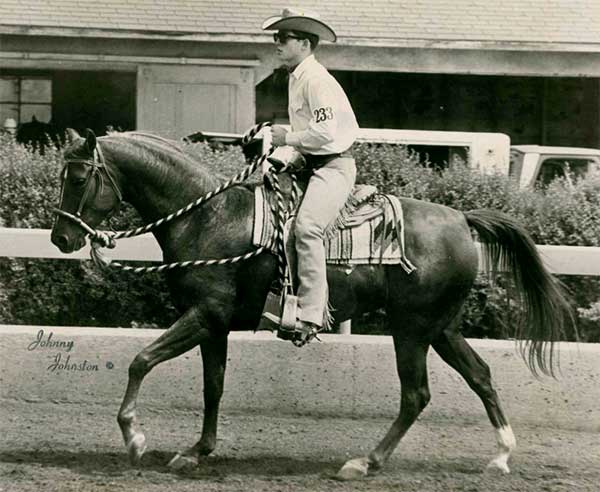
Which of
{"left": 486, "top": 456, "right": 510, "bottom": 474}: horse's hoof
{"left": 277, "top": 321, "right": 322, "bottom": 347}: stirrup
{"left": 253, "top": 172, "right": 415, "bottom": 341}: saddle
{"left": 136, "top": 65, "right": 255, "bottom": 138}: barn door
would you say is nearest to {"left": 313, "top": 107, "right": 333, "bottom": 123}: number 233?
{"left": 253, "top": 172, "right": 415, "bottom": 341}: saddle

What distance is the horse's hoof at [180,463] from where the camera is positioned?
604cm

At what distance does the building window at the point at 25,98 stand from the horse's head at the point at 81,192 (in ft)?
39.1

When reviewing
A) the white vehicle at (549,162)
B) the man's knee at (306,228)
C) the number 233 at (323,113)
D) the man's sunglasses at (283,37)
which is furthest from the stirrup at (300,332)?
the white vehicle at (549,162)

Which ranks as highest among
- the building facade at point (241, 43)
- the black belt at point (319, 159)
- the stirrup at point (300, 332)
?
the building facade at point (241, 43)

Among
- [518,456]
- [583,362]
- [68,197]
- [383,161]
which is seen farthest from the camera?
[383,161]

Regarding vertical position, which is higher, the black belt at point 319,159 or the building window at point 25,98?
the building window at point 25,98

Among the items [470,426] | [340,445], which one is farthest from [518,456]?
[340,445]

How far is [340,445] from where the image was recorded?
6.84 metres

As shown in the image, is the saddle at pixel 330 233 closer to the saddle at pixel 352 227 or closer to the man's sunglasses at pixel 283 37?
the saddle at pixel 352 227

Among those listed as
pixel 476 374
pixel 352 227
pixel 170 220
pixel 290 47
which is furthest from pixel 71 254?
pixel 476 374

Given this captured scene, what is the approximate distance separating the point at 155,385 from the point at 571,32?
10.1m

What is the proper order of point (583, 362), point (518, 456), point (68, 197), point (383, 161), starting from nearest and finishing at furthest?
point (68, 197), point (518, 456), point (583, 362), point (383, 161)

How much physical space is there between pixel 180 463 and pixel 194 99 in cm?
1050

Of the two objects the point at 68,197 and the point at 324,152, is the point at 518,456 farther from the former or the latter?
the point at 68,197
